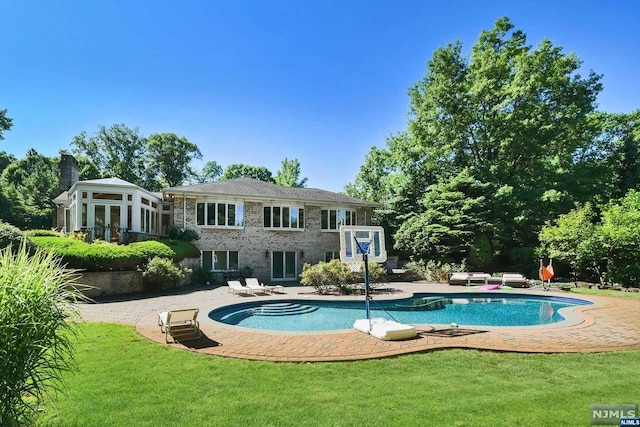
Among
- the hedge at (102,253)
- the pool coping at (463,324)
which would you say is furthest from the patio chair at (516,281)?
the hedge at (102,253)

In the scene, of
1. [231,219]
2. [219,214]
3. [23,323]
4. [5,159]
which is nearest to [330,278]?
[231,219]

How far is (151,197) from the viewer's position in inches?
880

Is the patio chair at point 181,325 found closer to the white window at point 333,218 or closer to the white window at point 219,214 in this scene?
the white window at point 219,214

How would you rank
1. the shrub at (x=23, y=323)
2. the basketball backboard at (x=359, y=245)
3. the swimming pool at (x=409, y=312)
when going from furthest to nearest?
the swimming pool at (x=409, y=312) < the basketball backboard at (x=359, y=245) < the shrub at (x=23, y=323)

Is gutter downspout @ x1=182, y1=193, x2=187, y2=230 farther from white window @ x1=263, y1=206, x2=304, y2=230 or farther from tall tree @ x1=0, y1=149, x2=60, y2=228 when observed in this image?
tall tree @ x1=0, y1=149, x2=60, y2=228

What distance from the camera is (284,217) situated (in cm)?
2428

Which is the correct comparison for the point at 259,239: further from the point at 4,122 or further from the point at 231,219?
the point at 4,122

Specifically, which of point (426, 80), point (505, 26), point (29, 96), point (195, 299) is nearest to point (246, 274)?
point (195, 299)

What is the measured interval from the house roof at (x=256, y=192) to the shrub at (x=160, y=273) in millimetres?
5515

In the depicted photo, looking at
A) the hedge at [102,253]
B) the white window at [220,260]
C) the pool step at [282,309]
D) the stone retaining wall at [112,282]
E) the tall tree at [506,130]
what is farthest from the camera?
the tall tree at [506,130]

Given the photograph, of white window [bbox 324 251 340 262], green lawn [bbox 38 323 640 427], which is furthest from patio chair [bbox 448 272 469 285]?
green lawn [bbox 38 323 640 427]

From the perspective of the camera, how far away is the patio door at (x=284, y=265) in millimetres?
23781

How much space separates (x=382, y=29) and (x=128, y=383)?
1721 cm

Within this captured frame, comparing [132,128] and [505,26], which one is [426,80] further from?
[132,128]
